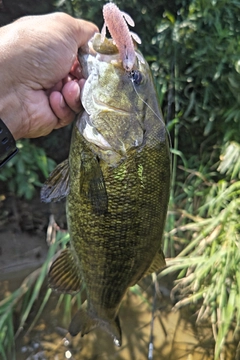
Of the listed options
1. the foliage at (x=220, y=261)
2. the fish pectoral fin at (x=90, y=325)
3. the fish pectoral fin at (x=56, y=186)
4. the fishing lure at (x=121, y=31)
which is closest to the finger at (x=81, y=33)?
the fishing lure at (x=121, y=31)

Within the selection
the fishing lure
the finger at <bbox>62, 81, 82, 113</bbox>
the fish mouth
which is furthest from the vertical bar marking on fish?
the finger at <bbox>62, 81, 82, 113</bbox>

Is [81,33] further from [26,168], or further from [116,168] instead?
[26,168]

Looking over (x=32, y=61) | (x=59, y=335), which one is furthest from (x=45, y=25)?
(x=59, y=335)

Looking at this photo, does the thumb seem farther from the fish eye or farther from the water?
the water

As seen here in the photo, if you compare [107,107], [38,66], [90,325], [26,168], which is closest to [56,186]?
[107,107]

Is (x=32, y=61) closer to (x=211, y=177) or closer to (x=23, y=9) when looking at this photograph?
(x=23, y=9)

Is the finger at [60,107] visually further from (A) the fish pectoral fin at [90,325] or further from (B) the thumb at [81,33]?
(A) the fish pectoral fin at [90,325]

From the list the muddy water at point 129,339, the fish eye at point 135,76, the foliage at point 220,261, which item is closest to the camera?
the fish eye at point 135,76

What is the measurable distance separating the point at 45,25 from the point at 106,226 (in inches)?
26.5

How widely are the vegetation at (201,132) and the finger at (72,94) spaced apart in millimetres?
1028

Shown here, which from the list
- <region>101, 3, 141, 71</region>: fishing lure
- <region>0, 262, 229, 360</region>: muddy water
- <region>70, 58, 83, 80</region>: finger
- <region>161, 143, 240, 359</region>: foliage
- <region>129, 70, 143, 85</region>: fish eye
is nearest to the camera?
<region>101, 3, 141, 71</region>: fishing lure

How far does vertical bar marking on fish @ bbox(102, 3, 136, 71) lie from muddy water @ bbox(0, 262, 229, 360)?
5.31 ft

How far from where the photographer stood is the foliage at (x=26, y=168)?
2.30m

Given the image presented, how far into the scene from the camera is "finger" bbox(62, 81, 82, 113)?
1.21 meters
